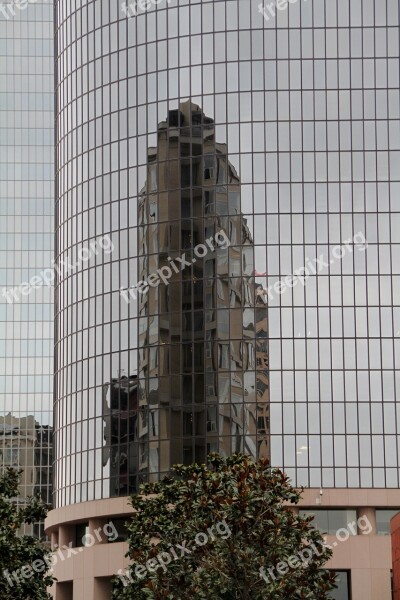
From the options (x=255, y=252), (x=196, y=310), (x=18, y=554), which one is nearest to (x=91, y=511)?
(x=196, y=310)

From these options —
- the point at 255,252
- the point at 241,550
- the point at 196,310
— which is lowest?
the point at 241,550

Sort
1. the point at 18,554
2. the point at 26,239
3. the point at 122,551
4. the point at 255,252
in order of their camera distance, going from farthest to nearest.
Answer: the point at 26,239
the point at 122,551
the point at 255,252
the point at 18,554

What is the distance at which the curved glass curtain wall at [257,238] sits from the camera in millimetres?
89625

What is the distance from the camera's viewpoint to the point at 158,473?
298 feet

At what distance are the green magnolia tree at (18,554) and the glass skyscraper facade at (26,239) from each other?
92036 millimetres

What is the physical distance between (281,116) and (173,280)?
1334 cm

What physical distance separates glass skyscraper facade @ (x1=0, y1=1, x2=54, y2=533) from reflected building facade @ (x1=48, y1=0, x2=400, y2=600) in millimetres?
52383

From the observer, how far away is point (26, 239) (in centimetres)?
15125

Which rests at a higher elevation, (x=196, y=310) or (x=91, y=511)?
(x=196, y=310)

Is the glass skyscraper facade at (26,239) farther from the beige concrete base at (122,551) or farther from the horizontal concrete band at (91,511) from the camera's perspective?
the horizontal concrete band at (91,511)

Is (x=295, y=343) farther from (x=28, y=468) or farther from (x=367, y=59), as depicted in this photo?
(x=28, y=468)

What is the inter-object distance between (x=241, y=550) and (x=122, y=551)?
41.2 metres

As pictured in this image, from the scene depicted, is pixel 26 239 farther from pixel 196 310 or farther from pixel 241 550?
pixel 241 550

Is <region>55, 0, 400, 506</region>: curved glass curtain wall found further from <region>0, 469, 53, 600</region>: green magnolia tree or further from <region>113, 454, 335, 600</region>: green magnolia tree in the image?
<region>0, 469, 53, 600</region>: green magnolia tree
